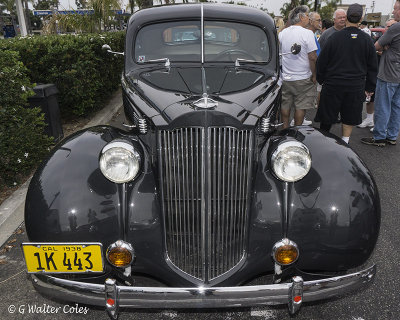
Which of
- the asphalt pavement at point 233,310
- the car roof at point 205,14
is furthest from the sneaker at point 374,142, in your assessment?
the car roof at point 205,14

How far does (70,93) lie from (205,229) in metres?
4.67

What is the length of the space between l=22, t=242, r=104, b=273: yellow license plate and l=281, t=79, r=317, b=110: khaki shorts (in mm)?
3862

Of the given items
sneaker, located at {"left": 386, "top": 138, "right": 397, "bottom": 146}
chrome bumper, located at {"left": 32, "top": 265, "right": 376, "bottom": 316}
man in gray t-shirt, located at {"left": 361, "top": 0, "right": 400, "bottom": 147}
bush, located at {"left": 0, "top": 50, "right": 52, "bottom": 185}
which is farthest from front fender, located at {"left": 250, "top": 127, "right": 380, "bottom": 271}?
sneaker, located at {"left": 386, "top": 138, "right": 397, "bottom": 146}

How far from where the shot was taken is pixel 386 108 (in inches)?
211

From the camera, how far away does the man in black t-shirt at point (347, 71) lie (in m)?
4.18

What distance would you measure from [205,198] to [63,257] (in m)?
0.86

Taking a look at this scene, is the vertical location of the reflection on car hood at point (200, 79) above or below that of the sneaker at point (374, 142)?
above

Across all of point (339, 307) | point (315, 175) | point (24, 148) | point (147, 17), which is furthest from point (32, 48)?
point (339, 307)

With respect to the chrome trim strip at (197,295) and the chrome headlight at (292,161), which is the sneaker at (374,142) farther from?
the chrome trim strip at (197,295)

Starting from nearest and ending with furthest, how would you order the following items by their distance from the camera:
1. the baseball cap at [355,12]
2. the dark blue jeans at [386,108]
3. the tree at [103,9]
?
1. the baseball cap at [355,12]
2. the dark blue jeans at [386,108]
3. the tree at [103,9]

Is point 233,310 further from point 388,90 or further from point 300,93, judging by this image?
point 388,90

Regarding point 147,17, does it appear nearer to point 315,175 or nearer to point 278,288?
point 315,175

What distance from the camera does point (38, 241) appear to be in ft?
6.69

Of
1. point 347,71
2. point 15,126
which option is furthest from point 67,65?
point 347,71
